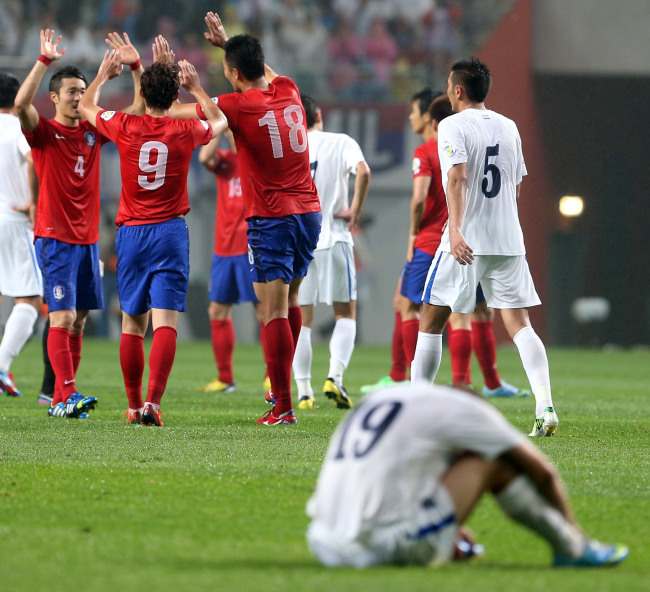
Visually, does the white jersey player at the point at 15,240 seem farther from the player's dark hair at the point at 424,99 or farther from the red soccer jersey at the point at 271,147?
the player's dark hair at the point at 424,99

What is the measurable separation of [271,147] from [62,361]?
196 cm

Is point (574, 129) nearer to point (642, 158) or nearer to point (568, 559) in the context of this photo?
point (642, 158)

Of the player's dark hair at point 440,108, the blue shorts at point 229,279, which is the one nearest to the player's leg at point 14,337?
the blue shorts at point 229,279

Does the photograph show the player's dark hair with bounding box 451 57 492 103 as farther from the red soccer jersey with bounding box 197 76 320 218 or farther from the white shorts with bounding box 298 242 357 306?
the white shorts with bounding box 298 242 357 306

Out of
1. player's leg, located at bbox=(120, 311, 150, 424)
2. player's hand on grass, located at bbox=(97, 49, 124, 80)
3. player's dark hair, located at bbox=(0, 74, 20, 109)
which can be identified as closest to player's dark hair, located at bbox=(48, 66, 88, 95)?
player's hand on grass, located at bbox=(97, 49, 124, 80)

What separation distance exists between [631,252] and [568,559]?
20396 mm

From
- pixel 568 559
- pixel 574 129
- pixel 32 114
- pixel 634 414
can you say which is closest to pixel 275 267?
pixel 32 114

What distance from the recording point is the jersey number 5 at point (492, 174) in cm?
679

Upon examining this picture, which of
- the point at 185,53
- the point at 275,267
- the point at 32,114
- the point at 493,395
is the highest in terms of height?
the point at 185,53

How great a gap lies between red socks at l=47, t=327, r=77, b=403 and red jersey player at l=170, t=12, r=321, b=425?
1361 millimetres

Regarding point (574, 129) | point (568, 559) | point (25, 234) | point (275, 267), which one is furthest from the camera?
point (574, 129)

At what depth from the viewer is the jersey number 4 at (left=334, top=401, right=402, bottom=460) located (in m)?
3.26

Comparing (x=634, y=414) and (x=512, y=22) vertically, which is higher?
(x=512, y=22)

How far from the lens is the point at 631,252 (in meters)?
23.0
